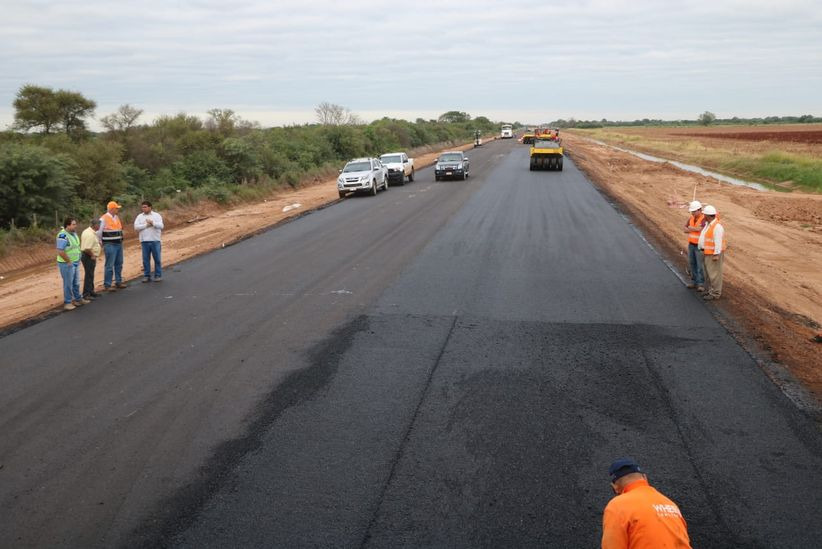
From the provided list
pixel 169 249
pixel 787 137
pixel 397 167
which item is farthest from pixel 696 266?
pixel 787 137

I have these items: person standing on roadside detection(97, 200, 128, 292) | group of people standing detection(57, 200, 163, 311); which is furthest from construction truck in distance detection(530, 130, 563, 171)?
person standing on roadside detection(97, 200, 128, 292)

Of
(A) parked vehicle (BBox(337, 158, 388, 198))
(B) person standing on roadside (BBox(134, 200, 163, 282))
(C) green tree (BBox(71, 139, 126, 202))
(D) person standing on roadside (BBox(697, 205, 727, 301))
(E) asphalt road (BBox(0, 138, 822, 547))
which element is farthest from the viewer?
(A) parked vehicle (BBox(337, 158, 388, 198))

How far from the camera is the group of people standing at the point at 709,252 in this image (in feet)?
38.2

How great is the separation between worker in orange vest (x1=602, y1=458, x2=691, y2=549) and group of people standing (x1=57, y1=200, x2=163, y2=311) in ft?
36.5

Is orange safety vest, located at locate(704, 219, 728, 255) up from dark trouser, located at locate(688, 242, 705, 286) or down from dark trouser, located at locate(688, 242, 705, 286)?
up

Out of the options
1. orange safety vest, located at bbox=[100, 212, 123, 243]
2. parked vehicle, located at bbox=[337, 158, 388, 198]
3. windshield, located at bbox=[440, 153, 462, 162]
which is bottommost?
orange safety vest, located at bbox=[100, 212, 123, 243]

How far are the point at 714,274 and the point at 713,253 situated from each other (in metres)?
0.39

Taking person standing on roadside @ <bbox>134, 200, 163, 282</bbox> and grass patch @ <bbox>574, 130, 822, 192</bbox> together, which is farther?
grass patch @ <bbox>574, 130, 822, 192</bbox>

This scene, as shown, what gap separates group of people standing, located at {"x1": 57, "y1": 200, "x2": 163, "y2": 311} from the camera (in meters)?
12.0

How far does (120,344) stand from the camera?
32.0 feet

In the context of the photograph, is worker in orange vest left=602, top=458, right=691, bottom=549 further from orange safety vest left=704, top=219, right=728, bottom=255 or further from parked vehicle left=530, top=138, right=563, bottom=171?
parked vehicle left=530, top=138, right=563, bottom=171

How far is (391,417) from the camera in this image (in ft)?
23.2

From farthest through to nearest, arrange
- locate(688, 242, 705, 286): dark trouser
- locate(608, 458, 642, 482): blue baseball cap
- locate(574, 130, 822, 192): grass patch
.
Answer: locate(574, 130, 822, 192): grass patch
locate(688, 242, 705, 286): dark trouser
locate(608, 458, 642, 482): blue baseball cap

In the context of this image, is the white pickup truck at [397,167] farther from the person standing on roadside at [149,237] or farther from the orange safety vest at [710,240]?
the orange safety vest at [710,240]
